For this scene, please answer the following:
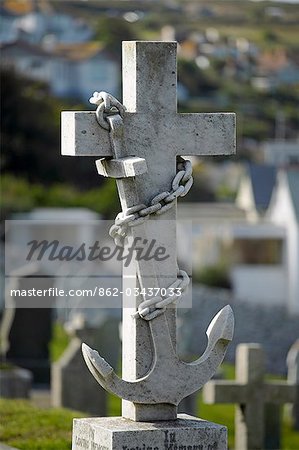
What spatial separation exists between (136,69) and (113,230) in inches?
32.4

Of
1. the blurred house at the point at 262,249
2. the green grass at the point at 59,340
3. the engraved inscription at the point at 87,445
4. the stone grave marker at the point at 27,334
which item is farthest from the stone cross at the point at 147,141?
the blurred house at the point at 262,249

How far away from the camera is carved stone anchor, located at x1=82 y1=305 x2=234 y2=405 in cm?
973

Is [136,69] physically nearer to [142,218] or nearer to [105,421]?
[142,218]

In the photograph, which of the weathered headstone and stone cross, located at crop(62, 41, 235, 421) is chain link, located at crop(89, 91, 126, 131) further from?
the weathered headstone

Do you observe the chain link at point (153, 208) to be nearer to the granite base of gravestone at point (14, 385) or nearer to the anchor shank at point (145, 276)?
the anchor shank at point (145, 276)

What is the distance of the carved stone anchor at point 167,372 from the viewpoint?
31.9 feet

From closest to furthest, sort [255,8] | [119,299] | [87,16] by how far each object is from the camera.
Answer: [119,299] → [255,8] → [87,16]

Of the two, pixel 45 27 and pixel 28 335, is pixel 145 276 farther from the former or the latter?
pixel 45 27

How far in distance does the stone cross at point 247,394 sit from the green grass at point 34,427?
1.17 m

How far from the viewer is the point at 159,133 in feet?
32.6

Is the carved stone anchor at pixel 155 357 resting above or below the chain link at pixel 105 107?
below

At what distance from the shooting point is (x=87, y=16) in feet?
331

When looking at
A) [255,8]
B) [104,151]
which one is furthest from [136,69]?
[255,8]

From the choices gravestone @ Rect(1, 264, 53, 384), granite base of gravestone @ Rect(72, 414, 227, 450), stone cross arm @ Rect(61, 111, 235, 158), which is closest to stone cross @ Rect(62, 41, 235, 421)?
stone cross arm @ Rect(61, 111, 235, 158)
